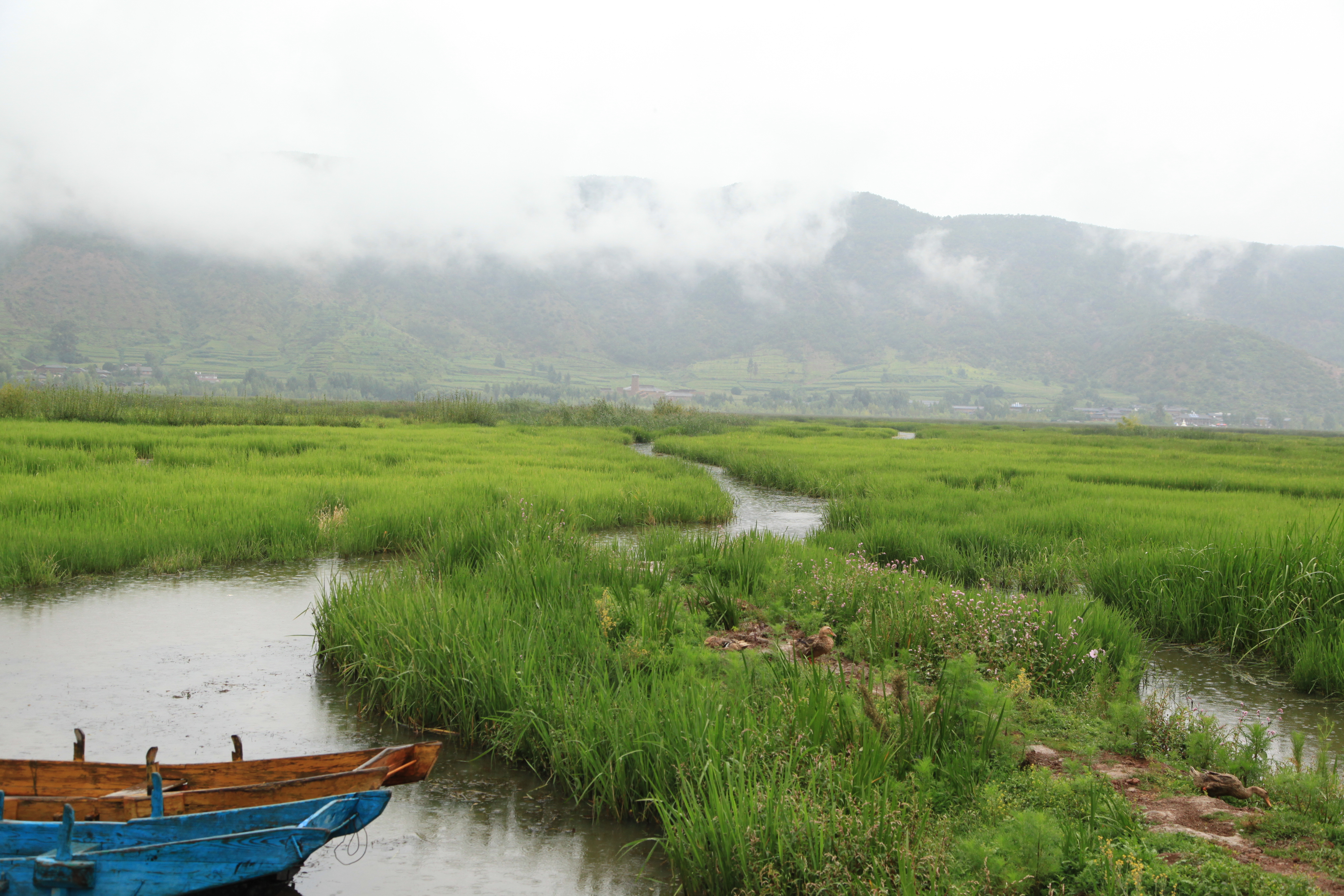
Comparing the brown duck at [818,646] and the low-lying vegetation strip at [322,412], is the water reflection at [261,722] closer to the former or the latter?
the brown duck at [818,646]

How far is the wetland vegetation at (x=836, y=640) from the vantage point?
3.58 metres

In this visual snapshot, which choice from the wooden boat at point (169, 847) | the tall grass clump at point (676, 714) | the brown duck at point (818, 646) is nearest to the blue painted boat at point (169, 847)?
the wooden boat at point (169, 847)

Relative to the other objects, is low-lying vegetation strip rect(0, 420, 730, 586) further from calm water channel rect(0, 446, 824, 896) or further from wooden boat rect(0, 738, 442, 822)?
wooden boat rect(0, 738, 442, 822)

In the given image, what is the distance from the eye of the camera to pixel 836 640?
23.4ft

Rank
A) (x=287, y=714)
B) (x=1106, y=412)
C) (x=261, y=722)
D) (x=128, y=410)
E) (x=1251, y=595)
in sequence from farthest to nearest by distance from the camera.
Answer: (x=1106, y=412) < (x=128, y=410) < (x=1251, y=595) < (x=287, y=714) < (x=261, y=722)

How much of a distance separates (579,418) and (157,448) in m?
32.9

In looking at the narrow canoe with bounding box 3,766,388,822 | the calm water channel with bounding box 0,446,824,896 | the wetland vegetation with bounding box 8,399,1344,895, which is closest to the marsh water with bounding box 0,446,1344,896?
the calm water channel with bounding box 0,446,824,896

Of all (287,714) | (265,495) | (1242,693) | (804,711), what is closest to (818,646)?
(804,711)

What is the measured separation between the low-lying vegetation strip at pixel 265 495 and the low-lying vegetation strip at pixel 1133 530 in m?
4.07

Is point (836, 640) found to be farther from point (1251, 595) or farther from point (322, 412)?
point (322, 412)

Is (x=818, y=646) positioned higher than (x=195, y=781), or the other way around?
(x=195, y=781)

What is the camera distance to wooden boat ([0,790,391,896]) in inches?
120

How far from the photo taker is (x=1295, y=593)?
24.7 feet

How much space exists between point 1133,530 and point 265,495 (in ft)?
44.9
